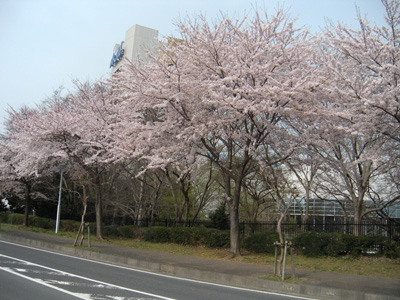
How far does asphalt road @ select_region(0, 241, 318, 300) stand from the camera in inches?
296

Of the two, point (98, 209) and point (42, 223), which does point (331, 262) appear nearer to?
point (98, 209)

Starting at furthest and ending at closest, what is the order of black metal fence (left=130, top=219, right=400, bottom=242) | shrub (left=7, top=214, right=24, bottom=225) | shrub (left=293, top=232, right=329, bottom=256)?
shrub (left=7, top=214, right=24, bottom=225) → black metal fence (left=130, top=219, right=400, bottom=242) → shrub (left=293, top=232, right=329, bottom=256)

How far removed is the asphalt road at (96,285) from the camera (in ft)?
24.7

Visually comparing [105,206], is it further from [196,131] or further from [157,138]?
[196,131]

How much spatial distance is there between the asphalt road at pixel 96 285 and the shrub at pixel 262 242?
5.82 meters

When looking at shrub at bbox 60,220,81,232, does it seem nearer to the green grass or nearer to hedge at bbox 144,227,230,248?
hedge at bbox 144,227,230,248

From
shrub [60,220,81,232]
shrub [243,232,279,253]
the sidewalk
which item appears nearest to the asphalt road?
the sidewalk

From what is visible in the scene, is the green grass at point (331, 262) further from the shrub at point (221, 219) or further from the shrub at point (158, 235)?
the shrub at point (221, 219)

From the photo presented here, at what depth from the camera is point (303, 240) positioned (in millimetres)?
14750

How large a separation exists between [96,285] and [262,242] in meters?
8.67

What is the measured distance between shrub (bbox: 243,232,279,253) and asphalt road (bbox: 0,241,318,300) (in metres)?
5.82

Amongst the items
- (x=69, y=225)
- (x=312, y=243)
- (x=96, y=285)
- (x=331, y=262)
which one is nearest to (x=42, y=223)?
(x=69, y=225)

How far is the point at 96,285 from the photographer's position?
28.3 feet

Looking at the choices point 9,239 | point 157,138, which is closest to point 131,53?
point 9,239
